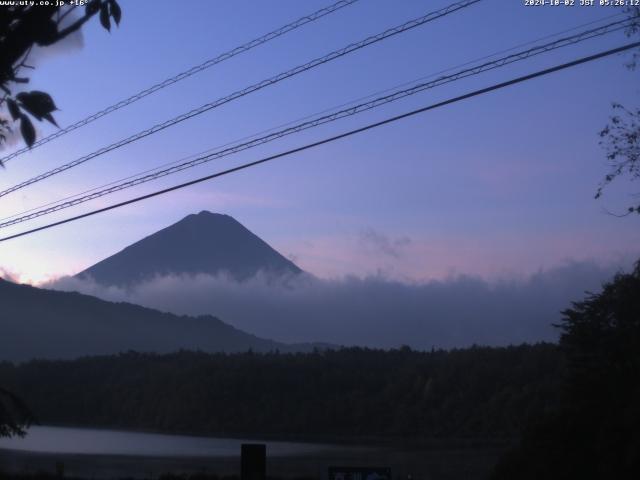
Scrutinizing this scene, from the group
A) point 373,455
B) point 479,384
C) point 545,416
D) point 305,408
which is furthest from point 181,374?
point 545,416

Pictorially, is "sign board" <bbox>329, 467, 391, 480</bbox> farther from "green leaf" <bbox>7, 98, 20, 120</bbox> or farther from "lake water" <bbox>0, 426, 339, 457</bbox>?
"lake water" <bbox>0, 426, 339, 457</bbox>

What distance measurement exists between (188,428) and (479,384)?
1829 cm

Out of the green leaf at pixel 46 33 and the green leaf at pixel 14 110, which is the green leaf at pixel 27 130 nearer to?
the green leaf at pixel 14 110

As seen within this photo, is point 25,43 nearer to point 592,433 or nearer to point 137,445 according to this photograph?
Answer: point 592,433

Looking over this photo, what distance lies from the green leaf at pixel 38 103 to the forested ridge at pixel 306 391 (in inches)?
1430

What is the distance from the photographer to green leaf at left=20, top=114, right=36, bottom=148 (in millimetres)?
5152

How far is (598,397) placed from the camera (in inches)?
554

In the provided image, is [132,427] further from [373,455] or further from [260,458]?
[260,458]

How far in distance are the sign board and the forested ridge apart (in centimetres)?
2947

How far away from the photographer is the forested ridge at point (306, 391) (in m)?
45.5

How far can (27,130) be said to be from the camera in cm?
516

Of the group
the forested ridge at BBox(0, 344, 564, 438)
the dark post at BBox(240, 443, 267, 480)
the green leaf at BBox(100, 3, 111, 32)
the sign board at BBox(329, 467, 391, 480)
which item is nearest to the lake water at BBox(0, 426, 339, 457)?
the forested ridge at BBox(0, 344, 564, 438)

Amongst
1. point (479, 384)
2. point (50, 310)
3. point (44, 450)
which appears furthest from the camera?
point (50, 310)

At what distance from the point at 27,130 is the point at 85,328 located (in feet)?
351
